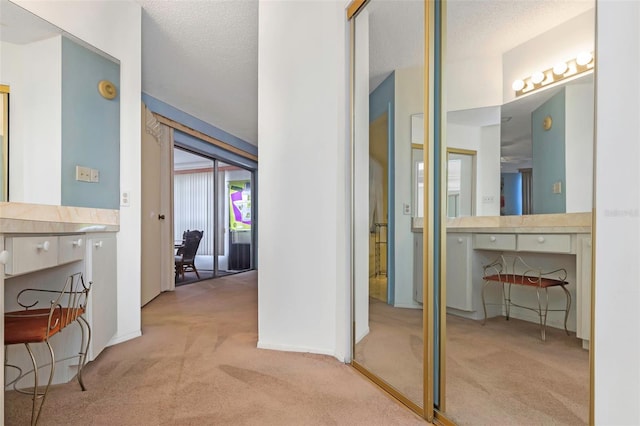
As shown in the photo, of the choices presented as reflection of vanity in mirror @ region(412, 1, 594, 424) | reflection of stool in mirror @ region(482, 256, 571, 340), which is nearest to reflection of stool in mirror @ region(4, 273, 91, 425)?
reflection of vanity in mirror @ region(412, 1, 594, 424)

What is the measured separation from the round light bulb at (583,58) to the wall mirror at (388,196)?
0.67 metres

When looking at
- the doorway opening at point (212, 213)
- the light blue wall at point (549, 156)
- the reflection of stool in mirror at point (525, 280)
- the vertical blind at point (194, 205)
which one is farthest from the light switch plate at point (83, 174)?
the vertical blind at point (194, 205)

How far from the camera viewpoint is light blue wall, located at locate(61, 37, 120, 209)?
242 cm

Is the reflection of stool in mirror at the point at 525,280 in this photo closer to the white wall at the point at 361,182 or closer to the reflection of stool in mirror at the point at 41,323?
the white wall at the point at 361,182

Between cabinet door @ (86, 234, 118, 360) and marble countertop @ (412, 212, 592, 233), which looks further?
cabinet door @ (86, 234, 118, 360)

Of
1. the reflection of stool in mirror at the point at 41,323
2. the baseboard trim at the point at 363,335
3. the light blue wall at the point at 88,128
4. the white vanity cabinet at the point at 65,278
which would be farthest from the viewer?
the light blue wall at the point at 88,128

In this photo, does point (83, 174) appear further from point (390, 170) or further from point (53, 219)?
point (390, 170)

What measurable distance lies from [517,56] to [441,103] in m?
0.33

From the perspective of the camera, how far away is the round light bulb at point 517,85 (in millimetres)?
1298

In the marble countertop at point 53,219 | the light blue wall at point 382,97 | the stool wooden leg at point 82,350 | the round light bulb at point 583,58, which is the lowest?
the stool wooden leg at point 82,350

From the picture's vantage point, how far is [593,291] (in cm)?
93

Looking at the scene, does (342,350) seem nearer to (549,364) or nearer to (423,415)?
(423,415)

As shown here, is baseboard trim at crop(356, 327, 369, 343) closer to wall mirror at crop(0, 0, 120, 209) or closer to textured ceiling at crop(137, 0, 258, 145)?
wall mirror at crop(0, 0, 120, 209)

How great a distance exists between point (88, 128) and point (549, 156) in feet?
8.94
